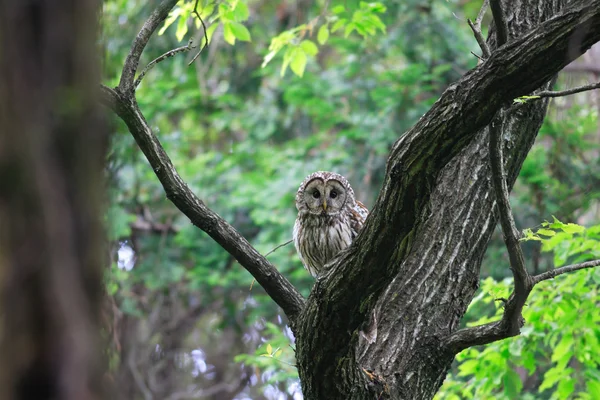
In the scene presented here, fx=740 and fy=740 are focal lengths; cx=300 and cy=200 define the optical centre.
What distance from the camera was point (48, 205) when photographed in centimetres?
119

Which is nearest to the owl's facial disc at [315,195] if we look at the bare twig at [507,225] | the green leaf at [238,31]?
the green leaf at [238,31]

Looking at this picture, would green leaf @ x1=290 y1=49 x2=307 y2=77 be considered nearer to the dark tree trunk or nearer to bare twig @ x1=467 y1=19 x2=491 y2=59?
bare twig @ x1=467 y1=19 x2=491 y2=59

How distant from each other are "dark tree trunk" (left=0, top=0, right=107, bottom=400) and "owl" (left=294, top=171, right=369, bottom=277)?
15.0ft

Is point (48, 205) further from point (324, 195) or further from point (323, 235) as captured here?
point (324, 195)

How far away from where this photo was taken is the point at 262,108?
45.5ft

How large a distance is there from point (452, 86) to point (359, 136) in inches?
296

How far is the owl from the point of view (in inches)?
229

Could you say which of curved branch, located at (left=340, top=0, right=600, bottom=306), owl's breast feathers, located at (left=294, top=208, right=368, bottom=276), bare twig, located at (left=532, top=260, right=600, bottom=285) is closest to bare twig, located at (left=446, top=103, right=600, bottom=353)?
bare twig, located at (left=532, top=260, right=600, bottom=285)

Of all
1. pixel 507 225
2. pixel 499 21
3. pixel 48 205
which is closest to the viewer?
pixel 48 205

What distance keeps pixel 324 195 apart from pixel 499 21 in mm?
2761

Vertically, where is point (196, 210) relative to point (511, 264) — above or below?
above

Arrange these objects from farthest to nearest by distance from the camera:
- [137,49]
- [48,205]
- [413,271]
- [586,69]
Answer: [586,69]
[413,271]
[137,49]
[48,205]

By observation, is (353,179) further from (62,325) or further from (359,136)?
(62,325)

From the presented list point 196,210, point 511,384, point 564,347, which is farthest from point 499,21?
point 511,384
